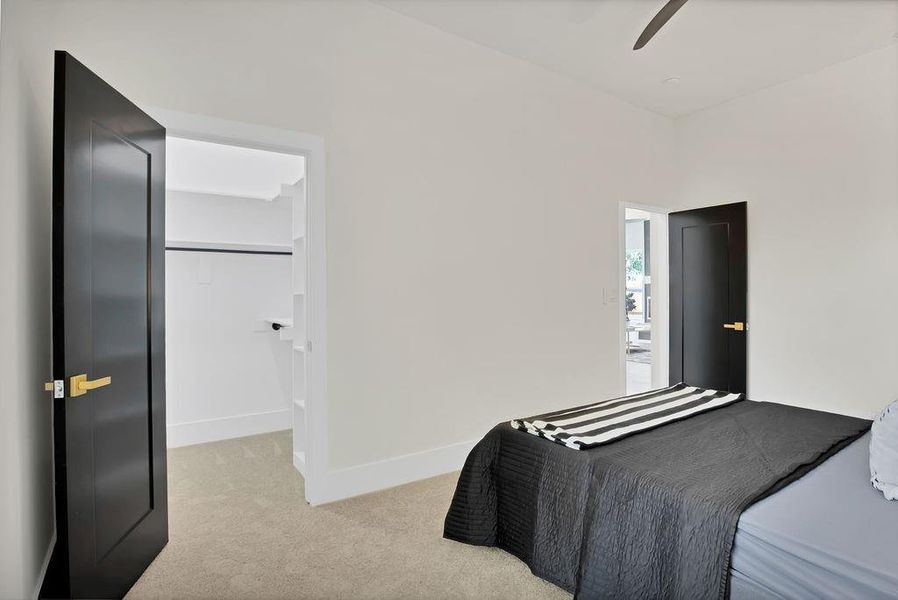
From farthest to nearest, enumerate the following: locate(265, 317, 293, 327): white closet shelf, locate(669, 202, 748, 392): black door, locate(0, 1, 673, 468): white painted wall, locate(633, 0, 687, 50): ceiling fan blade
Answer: locate(669, 202, 748, 392): black door → locate(265, 317, 293, 327): white closet shelf → locate(0, 1, 673, 468): white painted wall → locate(633, 0, 687, 50): ceiling fan blade

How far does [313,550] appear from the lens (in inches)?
88.8

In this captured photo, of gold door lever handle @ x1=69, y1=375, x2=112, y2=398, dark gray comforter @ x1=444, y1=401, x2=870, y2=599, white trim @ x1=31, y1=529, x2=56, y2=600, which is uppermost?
gold door lever handle @ x1=69, y1=375, x2=112, y2=398

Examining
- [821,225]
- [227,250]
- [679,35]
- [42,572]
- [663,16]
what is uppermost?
[679,35]

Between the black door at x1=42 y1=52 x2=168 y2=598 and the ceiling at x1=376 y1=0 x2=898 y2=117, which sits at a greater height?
the ceiling at x1=376 y1=0 x2=898 y2=117

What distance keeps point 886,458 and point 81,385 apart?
9.13 ft

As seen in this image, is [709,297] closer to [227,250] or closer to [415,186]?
[415,186]

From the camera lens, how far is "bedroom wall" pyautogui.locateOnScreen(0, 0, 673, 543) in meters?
2.38

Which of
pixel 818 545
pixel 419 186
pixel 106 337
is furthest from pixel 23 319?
pixel 818 545

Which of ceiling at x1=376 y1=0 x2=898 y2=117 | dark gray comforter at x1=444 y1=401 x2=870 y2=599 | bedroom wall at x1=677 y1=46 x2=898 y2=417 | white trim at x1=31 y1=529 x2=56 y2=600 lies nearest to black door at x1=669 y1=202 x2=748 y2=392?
bedroom wall at x1=677 y1=46 x2=898 y2=417

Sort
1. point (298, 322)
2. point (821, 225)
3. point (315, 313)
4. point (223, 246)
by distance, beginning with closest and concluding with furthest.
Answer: point (315, 313) → point (298, 322) → point (821, 225) → point (223, 246)

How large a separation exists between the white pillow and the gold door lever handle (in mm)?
2711

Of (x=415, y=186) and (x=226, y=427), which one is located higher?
(x=415, y=186)

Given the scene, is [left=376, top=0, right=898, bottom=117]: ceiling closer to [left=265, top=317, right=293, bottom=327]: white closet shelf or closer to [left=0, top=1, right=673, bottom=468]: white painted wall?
[left=0, top=1, right=673, bottom=468]: white painted wall

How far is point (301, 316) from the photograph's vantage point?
3557mm
